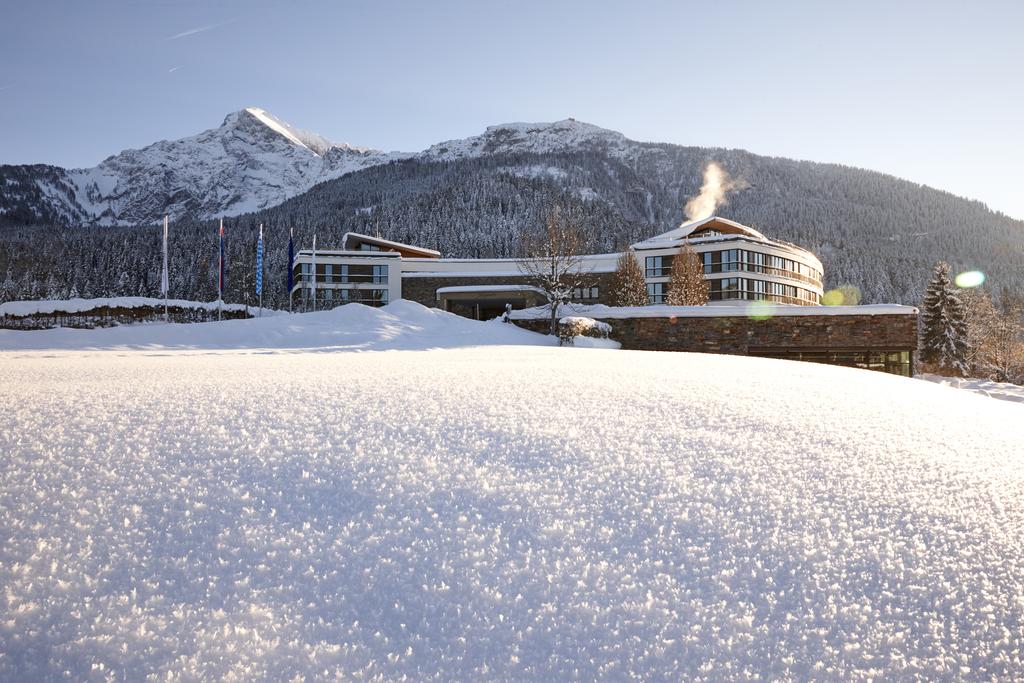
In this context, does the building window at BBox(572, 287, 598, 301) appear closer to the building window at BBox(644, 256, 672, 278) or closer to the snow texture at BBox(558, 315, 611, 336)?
the building window at BBox(644, 256, 672, 278)

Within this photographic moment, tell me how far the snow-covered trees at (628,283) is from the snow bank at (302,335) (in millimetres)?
23644

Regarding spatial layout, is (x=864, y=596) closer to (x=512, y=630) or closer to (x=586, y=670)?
(x=586, y=670)

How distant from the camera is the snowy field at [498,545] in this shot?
1928mm

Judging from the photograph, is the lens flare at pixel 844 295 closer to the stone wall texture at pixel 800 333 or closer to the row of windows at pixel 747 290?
the row of windows at pixel 747 290

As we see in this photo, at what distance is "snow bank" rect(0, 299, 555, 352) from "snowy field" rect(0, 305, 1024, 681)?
12.3 metres

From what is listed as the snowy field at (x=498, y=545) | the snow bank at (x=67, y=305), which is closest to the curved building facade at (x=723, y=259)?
the snow bank at (x=67, y=305)

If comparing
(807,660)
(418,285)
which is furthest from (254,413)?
(418,285)

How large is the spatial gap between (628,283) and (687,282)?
5.53m

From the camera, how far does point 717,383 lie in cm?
611

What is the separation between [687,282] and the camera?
41500mm

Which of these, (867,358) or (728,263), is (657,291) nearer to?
(728,263)

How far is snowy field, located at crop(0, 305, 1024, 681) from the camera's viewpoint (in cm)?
193

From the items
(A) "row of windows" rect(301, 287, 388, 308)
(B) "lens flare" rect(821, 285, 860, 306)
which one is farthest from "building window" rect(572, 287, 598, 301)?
(B) "lens flare" rect(821, 285, 860, 306)

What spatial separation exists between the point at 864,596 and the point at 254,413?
3881mm
